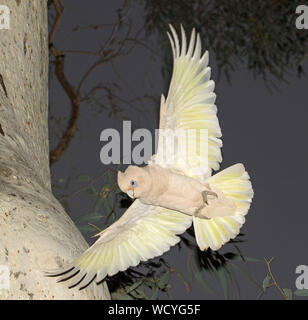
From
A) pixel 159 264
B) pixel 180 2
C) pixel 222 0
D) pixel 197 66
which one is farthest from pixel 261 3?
pixel 197 66

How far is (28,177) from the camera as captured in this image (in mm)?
948

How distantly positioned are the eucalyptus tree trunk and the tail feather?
24 cm

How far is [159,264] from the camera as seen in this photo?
5.08 feet

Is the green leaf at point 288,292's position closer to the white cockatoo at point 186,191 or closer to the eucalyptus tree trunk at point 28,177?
the eucalyptus tree trunk at point 28,177

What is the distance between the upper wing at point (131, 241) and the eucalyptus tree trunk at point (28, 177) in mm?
105

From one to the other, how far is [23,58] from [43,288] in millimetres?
566

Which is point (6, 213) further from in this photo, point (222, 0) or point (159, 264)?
point (222, 0)

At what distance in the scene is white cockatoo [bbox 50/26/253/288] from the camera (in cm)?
64

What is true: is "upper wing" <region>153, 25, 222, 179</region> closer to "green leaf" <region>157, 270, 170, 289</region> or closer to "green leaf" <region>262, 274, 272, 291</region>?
"green leaf" <region>262, 274, 272, 291</region>

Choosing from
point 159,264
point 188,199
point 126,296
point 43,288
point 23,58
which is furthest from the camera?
point 159,264

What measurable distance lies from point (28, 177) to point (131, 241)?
1.08 ft

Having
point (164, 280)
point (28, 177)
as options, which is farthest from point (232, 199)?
point (164, 280)

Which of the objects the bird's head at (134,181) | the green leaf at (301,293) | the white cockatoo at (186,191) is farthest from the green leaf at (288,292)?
the bird's head at (134,181)

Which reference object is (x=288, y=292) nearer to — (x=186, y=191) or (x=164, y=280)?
(x=164, y=280)
